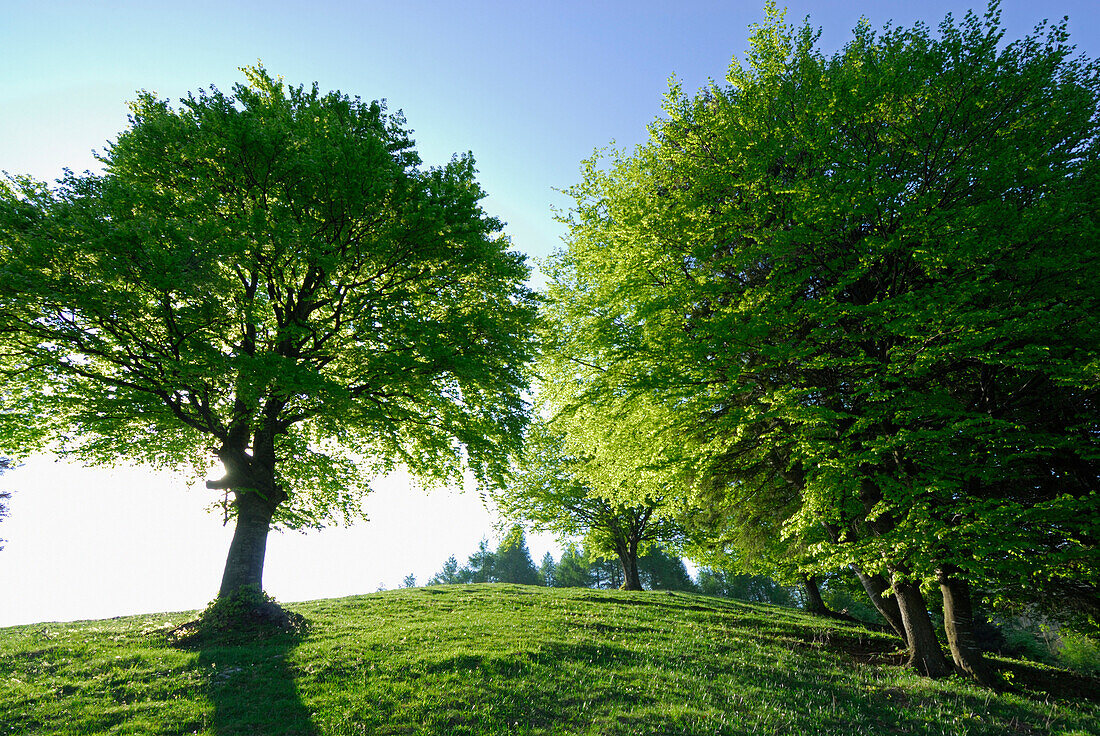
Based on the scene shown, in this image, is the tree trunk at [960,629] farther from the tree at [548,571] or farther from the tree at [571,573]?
the tree at [548,571]

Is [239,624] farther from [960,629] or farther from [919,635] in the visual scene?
[960,629]

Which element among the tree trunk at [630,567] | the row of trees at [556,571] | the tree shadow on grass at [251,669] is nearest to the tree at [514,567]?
the row of trees at [556,571]

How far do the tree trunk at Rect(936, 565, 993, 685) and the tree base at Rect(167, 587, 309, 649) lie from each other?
15.7m

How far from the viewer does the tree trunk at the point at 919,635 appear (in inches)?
444

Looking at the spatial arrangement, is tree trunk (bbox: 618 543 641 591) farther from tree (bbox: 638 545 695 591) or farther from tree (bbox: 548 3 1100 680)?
tree (bbox: 638 545 695 591)

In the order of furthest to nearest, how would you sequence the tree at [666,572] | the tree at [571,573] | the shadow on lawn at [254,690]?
1. the tree at [571,573]
2. the tree at [666,572]
3. the shadow on lawn at [254,690]

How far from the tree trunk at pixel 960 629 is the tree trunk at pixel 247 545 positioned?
17126 mm

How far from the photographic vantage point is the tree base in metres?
11.1

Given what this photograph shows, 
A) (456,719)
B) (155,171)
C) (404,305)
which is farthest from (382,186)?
(456,719)

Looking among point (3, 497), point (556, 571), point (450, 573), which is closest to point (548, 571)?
point (556, 571)

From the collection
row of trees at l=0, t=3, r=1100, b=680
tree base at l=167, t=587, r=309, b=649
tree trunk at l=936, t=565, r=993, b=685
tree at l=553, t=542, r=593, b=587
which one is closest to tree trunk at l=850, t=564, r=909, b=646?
row of trees at l=0, t=3, r=1100, b=680

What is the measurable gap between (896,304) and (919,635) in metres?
8.37

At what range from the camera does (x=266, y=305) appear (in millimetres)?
13586

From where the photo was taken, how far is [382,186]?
1319 centimetres
